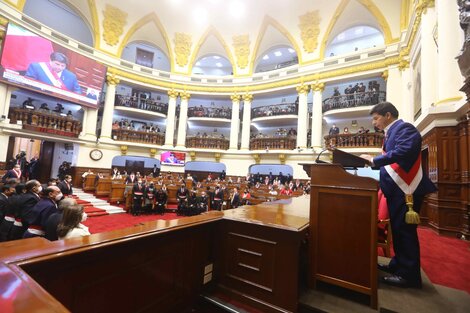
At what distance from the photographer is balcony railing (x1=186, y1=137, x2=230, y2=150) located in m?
15.3

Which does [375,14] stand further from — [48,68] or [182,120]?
[48,68]

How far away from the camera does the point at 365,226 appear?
5.52 feet

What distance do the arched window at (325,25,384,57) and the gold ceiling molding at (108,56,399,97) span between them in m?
3.33

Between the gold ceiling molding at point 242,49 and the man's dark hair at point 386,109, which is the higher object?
the gold ceiling molding at point 242,49

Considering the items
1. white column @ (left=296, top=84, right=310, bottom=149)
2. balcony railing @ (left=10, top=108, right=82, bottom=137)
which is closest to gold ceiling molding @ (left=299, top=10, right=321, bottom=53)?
white column @ (left=296, top=84, right=310, bottom=149)

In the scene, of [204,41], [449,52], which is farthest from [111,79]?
[449,52]

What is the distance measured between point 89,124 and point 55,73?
294cm

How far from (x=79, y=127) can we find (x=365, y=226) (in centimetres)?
1429

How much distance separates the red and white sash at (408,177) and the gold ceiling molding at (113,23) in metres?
16.3

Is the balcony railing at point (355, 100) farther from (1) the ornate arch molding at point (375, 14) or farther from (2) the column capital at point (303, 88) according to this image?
(1) the ornate arch molding at point (375, 14)

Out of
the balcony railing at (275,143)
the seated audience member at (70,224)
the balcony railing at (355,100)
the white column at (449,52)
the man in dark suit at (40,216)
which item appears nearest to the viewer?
the seated audience member at (70,224)

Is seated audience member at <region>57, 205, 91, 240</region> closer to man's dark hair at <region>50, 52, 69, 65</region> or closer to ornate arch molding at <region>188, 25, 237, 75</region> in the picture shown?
man's dark hair at <region>50, 52, 69, 65</region>

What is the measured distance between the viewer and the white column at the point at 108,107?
43.8 feet

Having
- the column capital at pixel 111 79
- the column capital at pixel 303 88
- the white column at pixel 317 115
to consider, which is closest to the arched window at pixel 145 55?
the column capital at pixel 111 79
